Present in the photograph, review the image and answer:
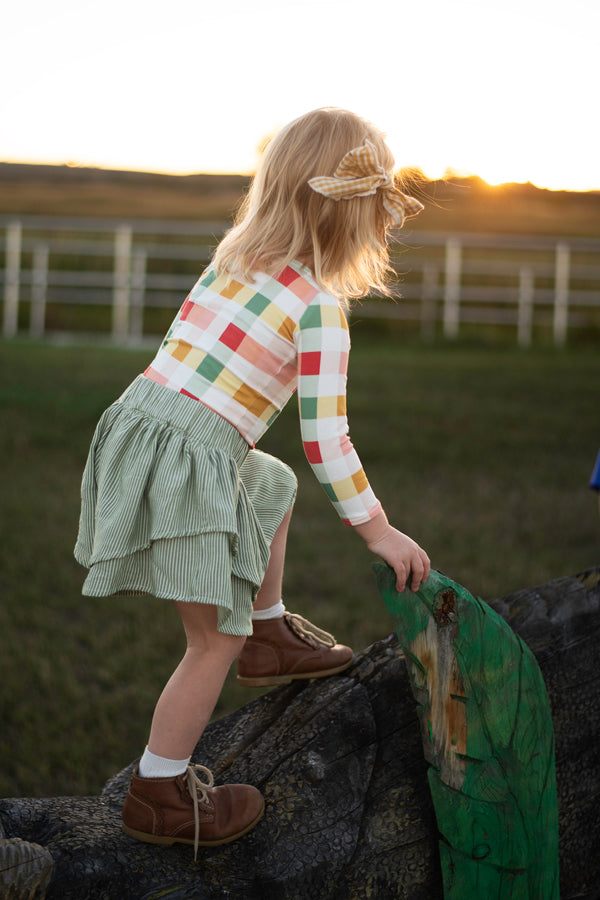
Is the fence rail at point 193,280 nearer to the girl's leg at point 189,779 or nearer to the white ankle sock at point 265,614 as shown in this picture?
the white ankle sock at point 265,614

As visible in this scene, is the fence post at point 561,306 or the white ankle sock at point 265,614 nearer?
the white ankle sock at point 265,614

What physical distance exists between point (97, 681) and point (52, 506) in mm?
1921

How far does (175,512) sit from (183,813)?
1.71 ft

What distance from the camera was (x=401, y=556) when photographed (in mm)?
1440

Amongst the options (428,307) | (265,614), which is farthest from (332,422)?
(428,307)

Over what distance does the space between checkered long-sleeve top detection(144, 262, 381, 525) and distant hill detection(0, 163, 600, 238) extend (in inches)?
851

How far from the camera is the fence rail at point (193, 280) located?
13914 mm

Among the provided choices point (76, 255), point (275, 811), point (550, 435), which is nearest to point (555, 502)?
point (550, 435)

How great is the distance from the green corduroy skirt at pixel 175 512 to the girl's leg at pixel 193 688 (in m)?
0.06

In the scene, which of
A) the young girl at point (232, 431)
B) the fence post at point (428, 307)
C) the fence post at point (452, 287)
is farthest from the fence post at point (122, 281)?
the young girl at point (232, 431)

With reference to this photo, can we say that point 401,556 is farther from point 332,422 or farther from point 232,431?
point 232,431

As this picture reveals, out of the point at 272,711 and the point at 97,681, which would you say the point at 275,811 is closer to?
the point at 272,711

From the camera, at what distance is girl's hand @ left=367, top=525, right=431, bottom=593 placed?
144cm

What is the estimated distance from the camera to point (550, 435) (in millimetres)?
6215
